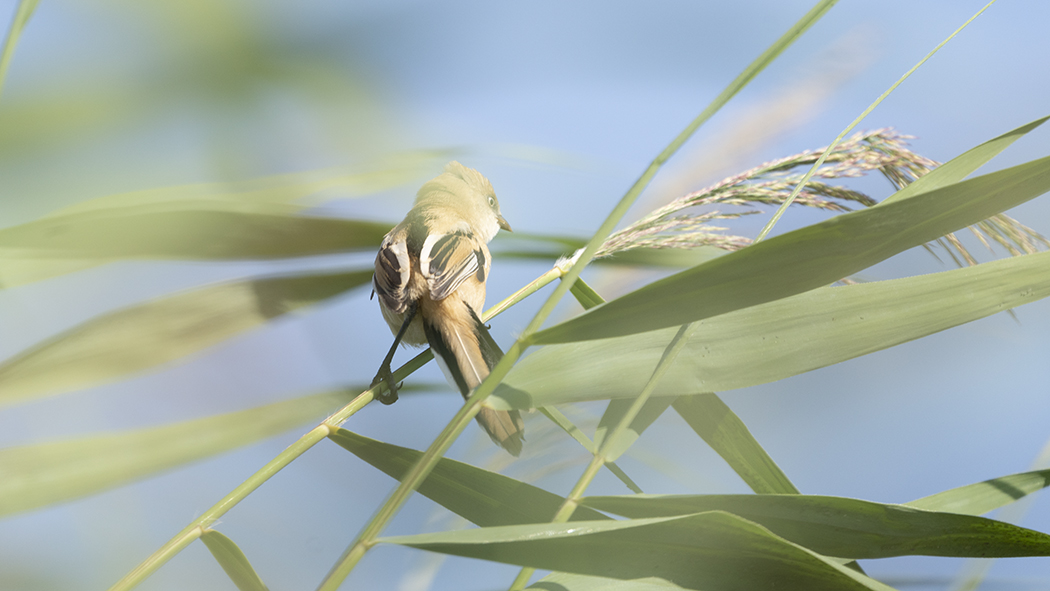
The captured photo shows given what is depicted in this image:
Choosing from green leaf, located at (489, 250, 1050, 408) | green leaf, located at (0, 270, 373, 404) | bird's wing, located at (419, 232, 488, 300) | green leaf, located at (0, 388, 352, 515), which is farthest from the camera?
bird's wing, located at (419, 232, 488, 300)

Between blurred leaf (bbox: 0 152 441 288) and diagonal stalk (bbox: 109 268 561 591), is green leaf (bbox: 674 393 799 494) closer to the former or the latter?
diagonal stalk (bbox: 109 268 561 591)

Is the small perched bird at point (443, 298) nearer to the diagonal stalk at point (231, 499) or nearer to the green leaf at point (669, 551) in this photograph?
the diagonal stalk at point (231, 499)

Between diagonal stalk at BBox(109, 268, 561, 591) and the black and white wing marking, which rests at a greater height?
the black and white wing marking

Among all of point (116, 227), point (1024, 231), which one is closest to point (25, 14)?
point (116, 227)

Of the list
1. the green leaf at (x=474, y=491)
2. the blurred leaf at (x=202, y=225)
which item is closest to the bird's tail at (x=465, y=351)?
the green leaf at (x=474, y=491)

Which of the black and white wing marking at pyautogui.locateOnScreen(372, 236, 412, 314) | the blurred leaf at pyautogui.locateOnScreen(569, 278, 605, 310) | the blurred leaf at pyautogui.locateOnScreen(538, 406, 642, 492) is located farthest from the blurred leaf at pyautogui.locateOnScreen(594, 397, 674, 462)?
the black and white wing marking at pyautogui.locateOnScreen(372, 236, 412, 314)

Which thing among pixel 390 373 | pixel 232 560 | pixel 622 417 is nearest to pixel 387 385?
pixel 390 373

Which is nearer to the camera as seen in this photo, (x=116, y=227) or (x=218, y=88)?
(x=218, y=88)

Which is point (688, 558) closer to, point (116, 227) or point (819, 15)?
point (819, 15)
